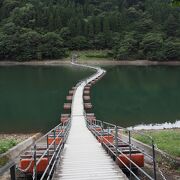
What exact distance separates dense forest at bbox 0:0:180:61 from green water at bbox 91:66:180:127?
29345 millimetres

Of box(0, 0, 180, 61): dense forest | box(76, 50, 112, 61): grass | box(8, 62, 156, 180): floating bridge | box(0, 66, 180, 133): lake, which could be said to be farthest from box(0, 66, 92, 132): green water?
box(0, 0, 180, 61): dense forest

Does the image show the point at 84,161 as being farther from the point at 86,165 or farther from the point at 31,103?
the point at 31,103

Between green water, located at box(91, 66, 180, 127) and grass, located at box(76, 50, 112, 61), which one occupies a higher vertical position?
grass, located at box(76, 50, 112, 61)

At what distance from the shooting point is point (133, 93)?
38656 mm

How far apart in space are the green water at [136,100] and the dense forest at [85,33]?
2934 cm

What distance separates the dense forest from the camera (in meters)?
79.4

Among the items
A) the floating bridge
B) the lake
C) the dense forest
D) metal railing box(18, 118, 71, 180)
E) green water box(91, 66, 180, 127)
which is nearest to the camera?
metal railing box(18, 118, 71, 180)

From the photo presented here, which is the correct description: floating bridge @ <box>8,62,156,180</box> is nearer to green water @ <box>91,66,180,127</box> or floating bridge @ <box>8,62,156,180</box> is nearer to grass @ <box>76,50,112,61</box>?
green water @ <box>91,66,180,127</box>

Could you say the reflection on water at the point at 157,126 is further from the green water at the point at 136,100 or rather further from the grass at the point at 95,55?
the grass at the point at 95,55

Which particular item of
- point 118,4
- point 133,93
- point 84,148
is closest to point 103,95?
point 133,93

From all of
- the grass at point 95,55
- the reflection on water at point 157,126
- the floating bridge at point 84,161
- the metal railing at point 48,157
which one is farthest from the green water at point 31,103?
the grass at point 95,55

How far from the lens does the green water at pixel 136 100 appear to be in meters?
26.8

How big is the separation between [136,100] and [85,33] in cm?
5919

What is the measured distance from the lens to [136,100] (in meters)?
34.4
